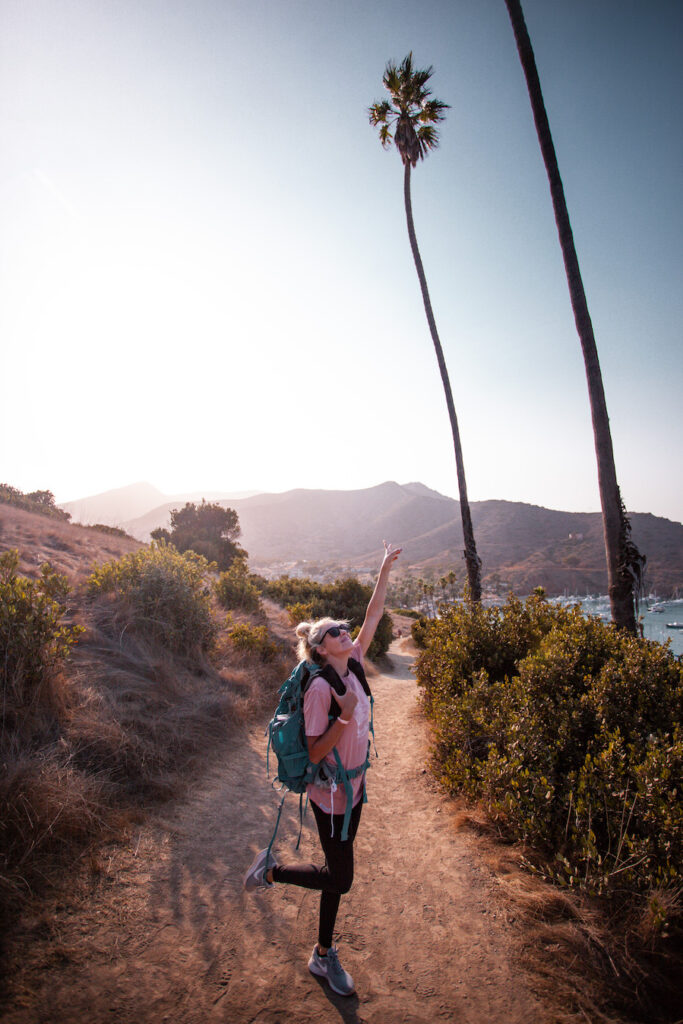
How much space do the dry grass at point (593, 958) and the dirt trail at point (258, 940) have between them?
18cm

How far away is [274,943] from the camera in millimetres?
3104

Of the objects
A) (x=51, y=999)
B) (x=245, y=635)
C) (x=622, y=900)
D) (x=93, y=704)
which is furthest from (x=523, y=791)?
(x=245, y=635)

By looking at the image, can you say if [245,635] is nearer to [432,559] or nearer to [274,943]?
[274,943]

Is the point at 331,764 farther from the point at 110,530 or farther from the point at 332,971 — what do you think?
the point at 110,530

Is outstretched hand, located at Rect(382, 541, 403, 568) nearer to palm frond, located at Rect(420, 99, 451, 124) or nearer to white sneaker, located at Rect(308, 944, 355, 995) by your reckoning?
white sneaker, located at Rect(308, 944, 355, 995)

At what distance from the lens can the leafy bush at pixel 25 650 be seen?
15.3ft

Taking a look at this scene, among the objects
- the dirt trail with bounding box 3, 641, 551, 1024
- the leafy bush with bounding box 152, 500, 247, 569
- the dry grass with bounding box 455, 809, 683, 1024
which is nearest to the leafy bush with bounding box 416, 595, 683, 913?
the dry grass with bounding box 455, 809, 683, 1024

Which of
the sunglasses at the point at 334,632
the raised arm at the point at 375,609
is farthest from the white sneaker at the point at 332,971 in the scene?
the sunglasses at the point at 334,632

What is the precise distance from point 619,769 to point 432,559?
10145 centimetres

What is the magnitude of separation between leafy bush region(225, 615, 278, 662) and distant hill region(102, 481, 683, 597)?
7391mm

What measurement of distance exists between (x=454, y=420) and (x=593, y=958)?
13.0 m

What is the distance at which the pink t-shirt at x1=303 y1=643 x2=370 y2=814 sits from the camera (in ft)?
8.23

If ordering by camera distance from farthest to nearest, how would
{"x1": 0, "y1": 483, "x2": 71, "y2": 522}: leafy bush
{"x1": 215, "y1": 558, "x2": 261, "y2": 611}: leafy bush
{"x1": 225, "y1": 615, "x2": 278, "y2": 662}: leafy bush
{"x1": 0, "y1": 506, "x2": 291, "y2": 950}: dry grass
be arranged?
1. {"x1": 0, "y1": 483, "x2": 71, "y2": 522}: leafy bush
2. {"x1": 215, "y1": 558, "x2": 261, "y2": 611}: leafy bush
3. {"x1": 225, "y1": 615, "x2": 278, "y2": 662}: leafy bush
4. {"x1": 0, "y1": 506, "x2": 291, "y2": 950}: dry grass

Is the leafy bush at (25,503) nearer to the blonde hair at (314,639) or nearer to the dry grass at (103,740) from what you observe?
the dry grass at (103,740)
